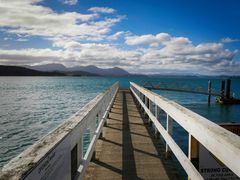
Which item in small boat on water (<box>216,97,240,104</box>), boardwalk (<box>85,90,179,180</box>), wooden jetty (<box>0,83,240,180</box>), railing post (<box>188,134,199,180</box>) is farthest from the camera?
small boat on water (<box>216,97,240,104</box>)

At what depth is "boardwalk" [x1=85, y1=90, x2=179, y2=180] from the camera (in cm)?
404

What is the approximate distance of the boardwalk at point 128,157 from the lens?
4.04m

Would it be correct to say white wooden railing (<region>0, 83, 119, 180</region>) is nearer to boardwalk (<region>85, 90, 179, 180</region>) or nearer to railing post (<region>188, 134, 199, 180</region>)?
railing post (<region>188, 134, 199, 180</region>)

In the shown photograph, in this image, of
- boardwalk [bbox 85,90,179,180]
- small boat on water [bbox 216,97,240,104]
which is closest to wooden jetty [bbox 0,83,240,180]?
boardwalk [bbox 85,90,179,180]

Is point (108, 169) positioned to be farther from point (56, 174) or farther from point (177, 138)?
point (177, 138)

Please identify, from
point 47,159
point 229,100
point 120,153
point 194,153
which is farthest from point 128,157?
point 229,100

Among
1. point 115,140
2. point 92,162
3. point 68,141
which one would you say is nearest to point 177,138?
point 115,140

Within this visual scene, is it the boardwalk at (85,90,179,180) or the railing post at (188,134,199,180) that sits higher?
the railing post at (188,134,199,180)

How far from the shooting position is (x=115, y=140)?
19.9 ft

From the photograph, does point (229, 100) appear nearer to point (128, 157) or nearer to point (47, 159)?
point (128, 157)

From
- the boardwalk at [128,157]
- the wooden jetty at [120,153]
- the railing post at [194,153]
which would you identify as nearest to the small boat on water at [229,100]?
the boardwalk at [128,157]

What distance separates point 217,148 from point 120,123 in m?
6.43

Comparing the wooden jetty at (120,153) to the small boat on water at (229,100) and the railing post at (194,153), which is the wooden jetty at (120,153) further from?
the small boat on water at (229,100)

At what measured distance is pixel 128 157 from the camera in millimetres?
4863
